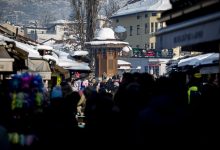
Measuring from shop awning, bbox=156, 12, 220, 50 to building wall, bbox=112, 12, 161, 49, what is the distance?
78298mm

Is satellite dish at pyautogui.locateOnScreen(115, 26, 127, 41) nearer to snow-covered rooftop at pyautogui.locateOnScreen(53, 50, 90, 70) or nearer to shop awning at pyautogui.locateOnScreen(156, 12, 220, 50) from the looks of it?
snow-covered rooftop at pyautogui.locateOnScreen(53, 50, 90, 70)

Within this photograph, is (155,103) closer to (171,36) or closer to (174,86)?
(174,86)

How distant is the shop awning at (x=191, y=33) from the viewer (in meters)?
6.94

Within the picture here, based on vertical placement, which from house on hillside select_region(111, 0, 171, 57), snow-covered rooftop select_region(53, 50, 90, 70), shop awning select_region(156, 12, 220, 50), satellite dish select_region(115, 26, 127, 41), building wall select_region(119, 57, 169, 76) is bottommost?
building wall select_region(119, 57, 169, 76)

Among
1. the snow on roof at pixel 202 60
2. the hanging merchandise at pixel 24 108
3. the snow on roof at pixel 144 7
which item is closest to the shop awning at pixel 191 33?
the hanging merchandise at pixel 24 108

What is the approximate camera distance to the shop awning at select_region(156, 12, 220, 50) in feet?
22.8

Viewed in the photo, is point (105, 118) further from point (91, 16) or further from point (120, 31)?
point (120, 31)

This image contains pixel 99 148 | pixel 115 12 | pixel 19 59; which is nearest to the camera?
pixel 99 148

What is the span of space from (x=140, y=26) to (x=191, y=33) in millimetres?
83261

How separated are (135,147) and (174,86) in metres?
0.98

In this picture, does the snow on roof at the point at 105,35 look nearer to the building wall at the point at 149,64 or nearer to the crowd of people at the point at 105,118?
the building wall at the point at 149,64

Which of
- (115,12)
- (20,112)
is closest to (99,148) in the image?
(20,112)

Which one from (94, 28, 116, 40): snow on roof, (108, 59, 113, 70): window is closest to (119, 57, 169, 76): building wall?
(108, 59, 113, 70): window

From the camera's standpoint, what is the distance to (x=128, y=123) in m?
7.91
